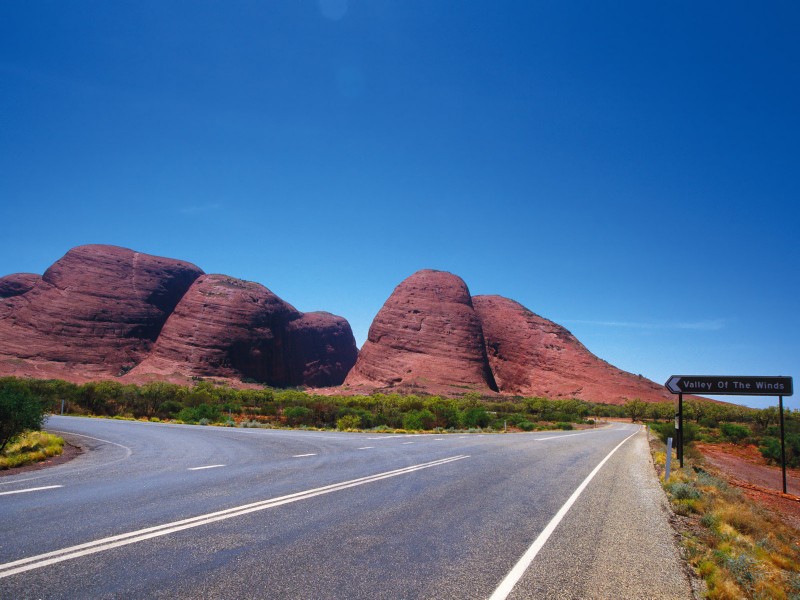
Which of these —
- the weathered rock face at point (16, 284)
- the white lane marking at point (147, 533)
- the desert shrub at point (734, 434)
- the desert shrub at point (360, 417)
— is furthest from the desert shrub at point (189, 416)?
the weathered rock face at point (16, 284)

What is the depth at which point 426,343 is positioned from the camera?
3711 inches

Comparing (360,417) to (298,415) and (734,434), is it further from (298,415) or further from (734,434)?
(734,434)

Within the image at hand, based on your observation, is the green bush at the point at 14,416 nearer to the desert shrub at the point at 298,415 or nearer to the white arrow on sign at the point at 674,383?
the white arrow on sign at the point at 674,383

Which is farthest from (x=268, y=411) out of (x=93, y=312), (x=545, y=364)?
(x=545, y=364)

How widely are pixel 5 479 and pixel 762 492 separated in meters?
20.8

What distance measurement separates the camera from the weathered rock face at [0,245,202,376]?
79188 millimetres

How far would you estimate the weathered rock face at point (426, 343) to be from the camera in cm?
8794

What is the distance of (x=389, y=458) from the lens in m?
12.8

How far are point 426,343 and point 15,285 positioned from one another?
85.4 metres

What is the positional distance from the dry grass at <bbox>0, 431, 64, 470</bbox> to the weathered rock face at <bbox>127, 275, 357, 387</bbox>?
71617mm

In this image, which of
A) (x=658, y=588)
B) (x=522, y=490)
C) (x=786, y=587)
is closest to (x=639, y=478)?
(x=522, y=490)

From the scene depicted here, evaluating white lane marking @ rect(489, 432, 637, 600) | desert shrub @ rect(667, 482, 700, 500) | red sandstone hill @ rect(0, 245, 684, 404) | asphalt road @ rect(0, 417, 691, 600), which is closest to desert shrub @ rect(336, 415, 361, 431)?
asphalt road @ rect(0, 417, 691, 600)

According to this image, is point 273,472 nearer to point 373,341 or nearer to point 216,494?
point 216,494

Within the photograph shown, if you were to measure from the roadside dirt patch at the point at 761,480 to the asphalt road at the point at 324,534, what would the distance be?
20.6ft
